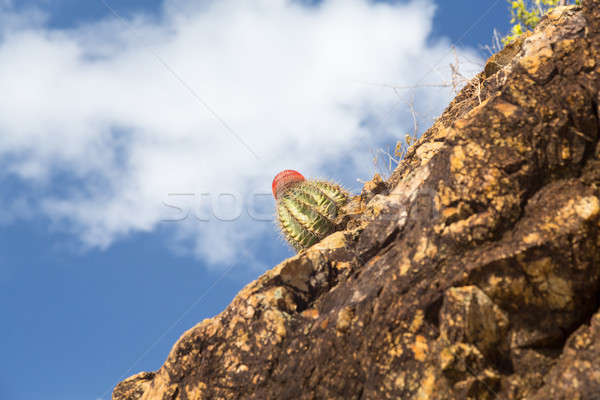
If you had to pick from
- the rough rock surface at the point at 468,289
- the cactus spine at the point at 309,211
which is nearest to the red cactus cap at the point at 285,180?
the cactus spine at the point at 309,211

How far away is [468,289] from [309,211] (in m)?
3.37

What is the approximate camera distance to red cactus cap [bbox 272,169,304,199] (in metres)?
6.53

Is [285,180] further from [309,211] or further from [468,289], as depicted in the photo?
[468,289]

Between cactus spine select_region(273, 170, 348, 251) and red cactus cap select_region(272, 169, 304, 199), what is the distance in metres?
0.13

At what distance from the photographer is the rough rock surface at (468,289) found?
2572 millimetres

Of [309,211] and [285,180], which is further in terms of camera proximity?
[285,180]

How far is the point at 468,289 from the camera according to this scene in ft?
8.71

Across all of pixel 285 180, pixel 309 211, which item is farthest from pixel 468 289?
pixel 285 180

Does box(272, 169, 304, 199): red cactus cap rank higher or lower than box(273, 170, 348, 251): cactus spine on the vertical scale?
higher

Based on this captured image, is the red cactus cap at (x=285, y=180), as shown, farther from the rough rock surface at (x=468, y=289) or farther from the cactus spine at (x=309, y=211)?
the rough rock surface at (x=468, y=289)

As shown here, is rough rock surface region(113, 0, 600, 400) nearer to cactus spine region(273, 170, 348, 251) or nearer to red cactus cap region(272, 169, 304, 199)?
cactus spine region(273, 170, 348, 251)

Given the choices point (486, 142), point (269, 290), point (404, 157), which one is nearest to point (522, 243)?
point (486, 142)

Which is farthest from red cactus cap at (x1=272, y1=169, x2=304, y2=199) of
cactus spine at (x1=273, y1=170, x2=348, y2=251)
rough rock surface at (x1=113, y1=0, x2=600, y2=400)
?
rough rock surface at (x1=113, y1=0, x2=600, y2=400)

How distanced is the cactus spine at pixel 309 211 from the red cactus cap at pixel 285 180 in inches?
5.2
